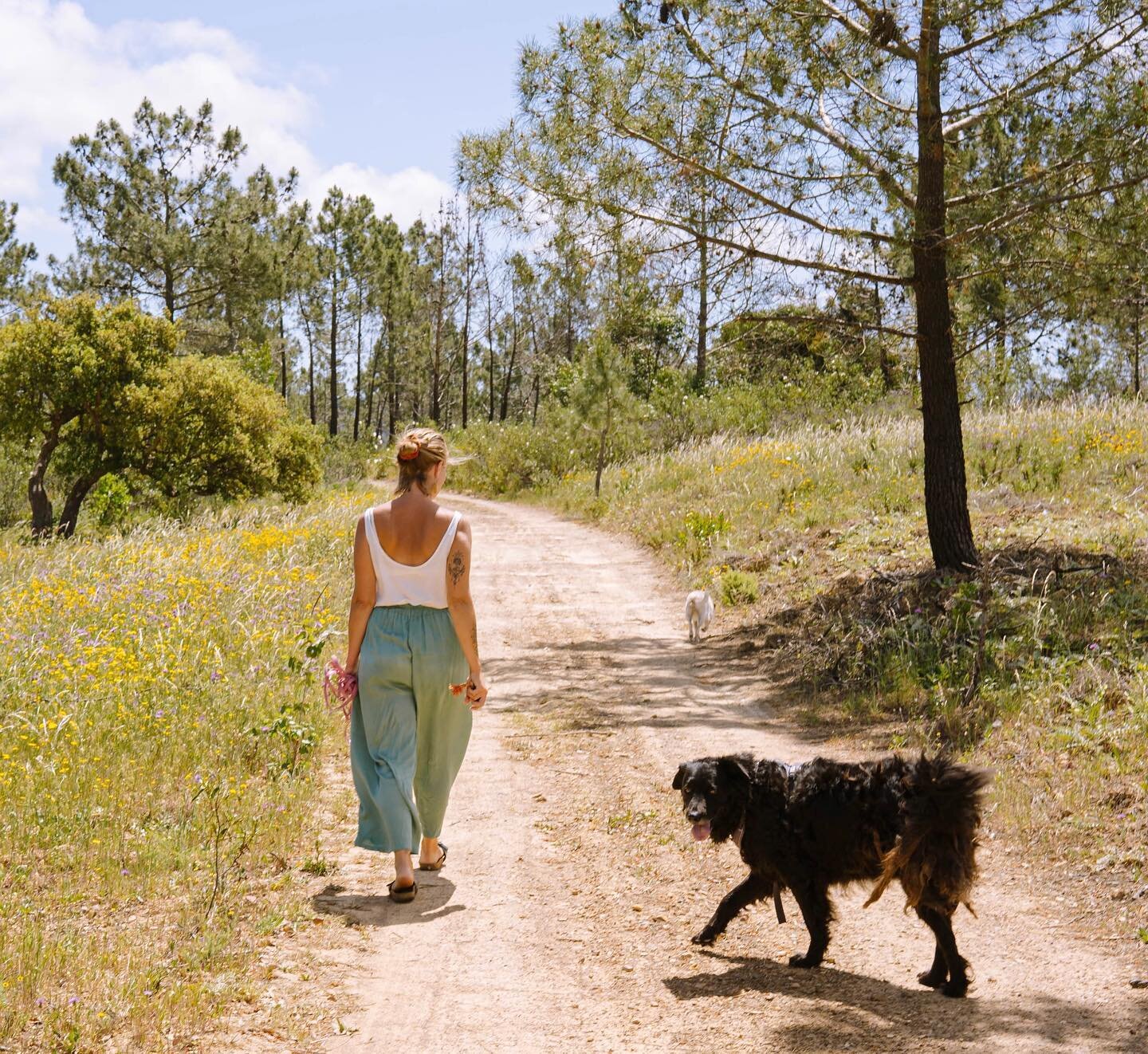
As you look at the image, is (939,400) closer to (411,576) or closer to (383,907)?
(411,576)

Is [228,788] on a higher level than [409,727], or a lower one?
lower

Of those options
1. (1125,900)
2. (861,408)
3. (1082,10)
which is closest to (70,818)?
(1125,900)

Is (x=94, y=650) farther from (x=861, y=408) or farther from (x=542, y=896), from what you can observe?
(x=861, y=408)

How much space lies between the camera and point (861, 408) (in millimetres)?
22984

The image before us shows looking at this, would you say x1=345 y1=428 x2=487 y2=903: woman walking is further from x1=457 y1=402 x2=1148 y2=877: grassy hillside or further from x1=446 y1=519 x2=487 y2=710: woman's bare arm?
x1=457 y1=402 x2=1148 y2=877: grassy hillside

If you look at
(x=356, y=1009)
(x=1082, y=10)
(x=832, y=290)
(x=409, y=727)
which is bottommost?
(x=356, y=1009)

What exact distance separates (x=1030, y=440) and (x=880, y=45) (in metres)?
7.24

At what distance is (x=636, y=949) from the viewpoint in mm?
4406

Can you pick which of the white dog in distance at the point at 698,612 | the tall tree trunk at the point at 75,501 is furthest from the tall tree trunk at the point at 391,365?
the white dog in distance at the point at 698,612

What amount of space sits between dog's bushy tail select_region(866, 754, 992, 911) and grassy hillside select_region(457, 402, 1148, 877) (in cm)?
200

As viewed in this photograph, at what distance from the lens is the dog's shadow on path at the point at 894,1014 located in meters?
3.59

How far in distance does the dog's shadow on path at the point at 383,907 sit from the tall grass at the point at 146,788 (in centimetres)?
16

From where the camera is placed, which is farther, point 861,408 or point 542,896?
point 861,408

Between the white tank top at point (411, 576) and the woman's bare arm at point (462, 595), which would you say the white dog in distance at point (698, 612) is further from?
the white tank top at point (411, 576)
